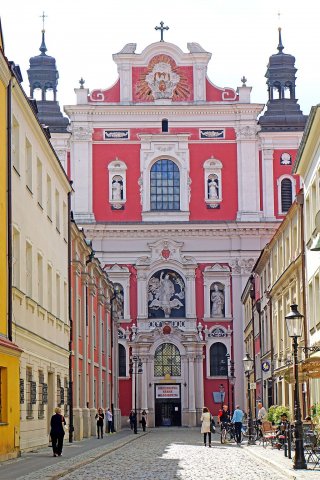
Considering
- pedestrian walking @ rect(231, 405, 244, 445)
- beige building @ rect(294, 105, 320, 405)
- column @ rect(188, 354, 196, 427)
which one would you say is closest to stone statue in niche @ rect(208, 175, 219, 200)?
column @ rect(188, 354, 196, 427)

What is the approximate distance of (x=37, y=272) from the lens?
29.5 metres

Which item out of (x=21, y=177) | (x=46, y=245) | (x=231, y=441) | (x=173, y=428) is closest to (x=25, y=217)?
(x=21, y=177)

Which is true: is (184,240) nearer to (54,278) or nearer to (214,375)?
(214,375)

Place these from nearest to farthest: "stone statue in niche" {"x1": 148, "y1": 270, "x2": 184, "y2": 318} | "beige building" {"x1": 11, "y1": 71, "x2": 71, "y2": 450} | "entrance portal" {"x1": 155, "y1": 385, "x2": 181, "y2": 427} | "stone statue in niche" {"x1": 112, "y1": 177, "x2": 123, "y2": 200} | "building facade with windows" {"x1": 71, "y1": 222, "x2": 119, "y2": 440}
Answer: "beige building" {"x1": 11, "y1": 71, "x2": 71, "y2": 450} → "building facade with windows" {"x1": 71, "y1": 222, "x2": 119, "y2": 440} → "entrance portal" {"x1": 155, "y1": 385, "x2": 181, "y2": 427} → "stone statue in niche" {"x1": 148, "y1": 270, "x2": 184, "y2": 318} → "stone statue in niche" {"x1": 112, "y1": 177, "x2": 123, "y2": 200}

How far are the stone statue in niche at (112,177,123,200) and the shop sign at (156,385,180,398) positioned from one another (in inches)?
488

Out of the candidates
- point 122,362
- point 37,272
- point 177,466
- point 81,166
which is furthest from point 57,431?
point 81,166

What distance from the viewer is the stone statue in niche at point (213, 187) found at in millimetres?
68125

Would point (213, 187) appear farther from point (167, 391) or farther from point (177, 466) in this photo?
point (177, 466)

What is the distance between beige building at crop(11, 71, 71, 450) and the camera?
2609 cm

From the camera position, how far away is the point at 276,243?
43.7 m

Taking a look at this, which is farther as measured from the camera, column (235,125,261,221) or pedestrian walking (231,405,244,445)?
column (235,125,261,221)

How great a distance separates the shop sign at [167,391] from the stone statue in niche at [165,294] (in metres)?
4.49

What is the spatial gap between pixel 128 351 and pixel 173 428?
A: 6.24 meters

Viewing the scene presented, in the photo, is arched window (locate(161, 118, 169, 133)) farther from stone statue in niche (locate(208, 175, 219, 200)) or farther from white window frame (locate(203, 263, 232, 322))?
white window frame (locate(203, 263, 232, 322))
